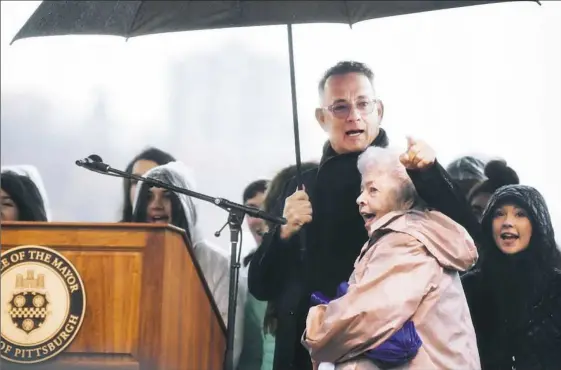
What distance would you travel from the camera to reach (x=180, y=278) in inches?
167

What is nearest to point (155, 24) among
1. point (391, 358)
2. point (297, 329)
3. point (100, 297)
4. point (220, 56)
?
point (220, 56)

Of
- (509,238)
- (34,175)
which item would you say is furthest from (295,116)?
(34,175)

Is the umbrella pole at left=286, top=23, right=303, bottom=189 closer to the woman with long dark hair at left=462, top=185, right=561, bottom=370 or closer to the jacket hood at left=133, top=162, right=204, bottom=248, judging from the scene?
the jacket hood at left=133, top=162, right=204, bottom=248

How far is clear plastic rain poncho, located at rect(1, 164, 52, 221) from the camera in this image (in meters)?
4.66

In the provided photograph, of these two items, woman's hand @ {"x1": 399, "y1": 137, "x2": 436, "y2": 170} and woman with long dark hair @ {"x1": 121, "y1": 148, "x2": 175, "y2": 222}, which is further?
woman with long dark hair @ {"x1": 121, "y1": 148, "x2": 175, "y2": 222}

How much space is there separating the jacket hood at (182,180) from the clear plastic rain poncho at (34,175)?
0.47 m

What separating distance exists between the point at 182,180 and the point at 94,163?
0.45 metres

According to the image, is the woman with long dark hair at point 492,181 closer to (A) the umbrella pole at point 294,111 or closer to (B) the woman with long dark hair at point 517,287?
(B) the woman with long dark hair at point 517,287

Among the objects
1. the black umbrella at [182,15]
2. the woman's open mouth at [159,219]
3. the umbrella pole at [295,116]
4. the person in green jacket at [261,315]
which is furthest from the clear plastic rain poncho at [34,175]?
the umbrella pole at [295,116]

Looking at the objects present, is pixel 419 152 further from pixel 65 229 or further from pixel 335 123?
pixel 65 229

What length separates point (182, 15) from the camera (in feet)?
14.6

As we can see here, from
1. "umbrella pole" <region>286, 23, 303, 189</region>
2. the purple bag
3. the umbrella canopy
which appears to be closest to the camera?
the purple bag

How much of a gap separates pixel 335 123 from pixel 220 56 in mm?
717

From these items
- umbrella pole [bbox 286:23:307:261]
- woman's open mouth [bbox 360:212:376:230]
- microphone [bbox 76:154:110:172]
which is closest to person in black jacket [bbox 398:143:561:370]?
woman's open mouth [bbox 360:212:376:230]
